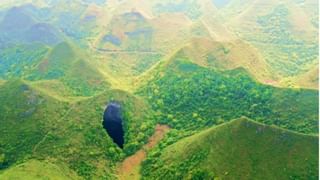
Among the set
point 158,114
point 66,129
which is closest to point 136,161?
point 66,129

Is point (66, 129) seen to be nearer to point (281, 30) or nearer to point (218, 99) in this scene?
point (218, 99)

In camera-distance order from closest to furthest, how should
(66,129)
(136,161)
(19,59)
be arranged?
1. (136,161)
2. (66,129)
3. (19,59)

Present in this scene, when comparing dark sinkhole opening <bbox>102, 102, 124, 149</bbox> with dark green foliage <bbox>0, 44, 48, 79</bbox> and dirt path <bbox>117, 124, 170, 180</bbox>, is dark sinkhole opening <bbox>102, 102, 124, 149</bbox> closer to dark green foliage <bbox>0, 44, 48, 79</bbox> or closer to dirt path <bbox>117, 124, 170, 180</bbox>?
dirt path <bbox>117, 124, 170, 180</bbox>

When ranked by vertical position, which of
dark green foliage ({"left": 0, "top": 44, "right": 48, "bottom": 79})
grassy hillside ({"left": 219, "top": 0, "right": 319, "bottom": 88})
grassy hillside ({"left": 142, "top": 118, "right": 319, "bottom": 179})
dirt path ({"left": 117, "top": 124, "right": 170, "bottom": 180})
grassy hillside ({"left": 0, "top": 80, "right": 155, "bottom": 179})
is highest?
grassy hillside ({"left": 142, "top": 118, "right": 319, "bottom": 179})

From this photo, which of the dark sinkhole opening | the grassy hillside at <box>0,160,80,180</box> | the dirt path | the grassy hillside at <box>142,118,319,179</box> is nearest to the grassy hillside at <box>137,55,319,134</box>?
the dirt path

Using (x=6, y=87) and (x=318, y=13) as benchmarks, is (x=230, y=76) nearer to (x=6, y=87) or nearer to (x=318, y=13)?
(x=6, y=87)

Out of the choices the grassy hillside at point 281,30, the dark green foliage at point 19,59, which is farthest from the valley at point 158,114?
the grassy hillside at point 281,30

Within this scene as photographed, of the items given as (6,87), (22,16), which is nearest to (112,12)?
(22,16)
